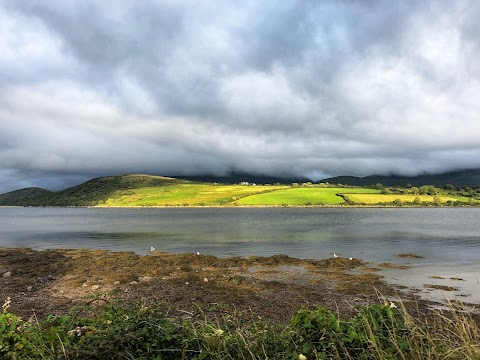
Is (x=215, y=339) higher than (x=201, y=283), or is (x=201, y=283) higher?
(x=215, y=339)

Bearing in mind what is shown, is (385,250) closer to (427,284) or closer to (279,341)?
(427,284)

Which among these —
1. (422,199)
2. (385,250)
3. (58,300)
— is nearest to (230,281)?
(58,300)

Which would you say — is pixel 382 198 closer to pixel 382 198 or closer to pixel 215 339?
pixel 382 198

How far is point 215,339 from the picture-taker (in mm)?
5391

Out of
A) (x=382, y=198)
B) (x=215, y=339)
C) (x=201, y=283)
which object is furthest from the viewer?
(x=382, y=198)

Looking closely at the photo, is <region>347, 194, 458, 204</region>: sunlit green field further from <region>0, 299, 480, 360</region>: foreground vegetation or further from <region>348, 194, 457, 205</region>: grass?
<region>0, 299, 480, 360</region>: foreground vegetation

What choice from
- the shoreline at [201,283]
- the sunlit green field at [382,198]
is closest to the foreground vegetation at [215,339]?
the shoreline at [201,283]

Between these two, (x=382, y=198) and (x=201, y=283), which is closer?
(x=201, y=283)

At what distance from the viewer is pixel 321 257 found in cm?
3316

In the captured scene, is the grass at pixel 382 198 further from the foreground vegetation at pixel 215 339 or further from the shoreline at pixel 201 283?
the foreground vegetation at pixel 215 339

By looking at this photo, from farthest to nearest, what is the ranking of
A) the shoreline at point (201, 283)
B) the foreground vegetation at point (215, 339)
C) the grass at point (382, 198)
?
the grass at point (382, 198) → the shoreline at point (201, 283) → the foreground vegetation at point (215, 339)

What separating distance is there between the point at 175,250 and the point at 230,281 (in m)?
18.3

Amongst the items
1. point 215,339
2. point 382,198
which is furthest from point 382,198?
point 215,339

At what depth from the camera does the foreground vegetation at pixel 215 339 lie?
16.0 ft
